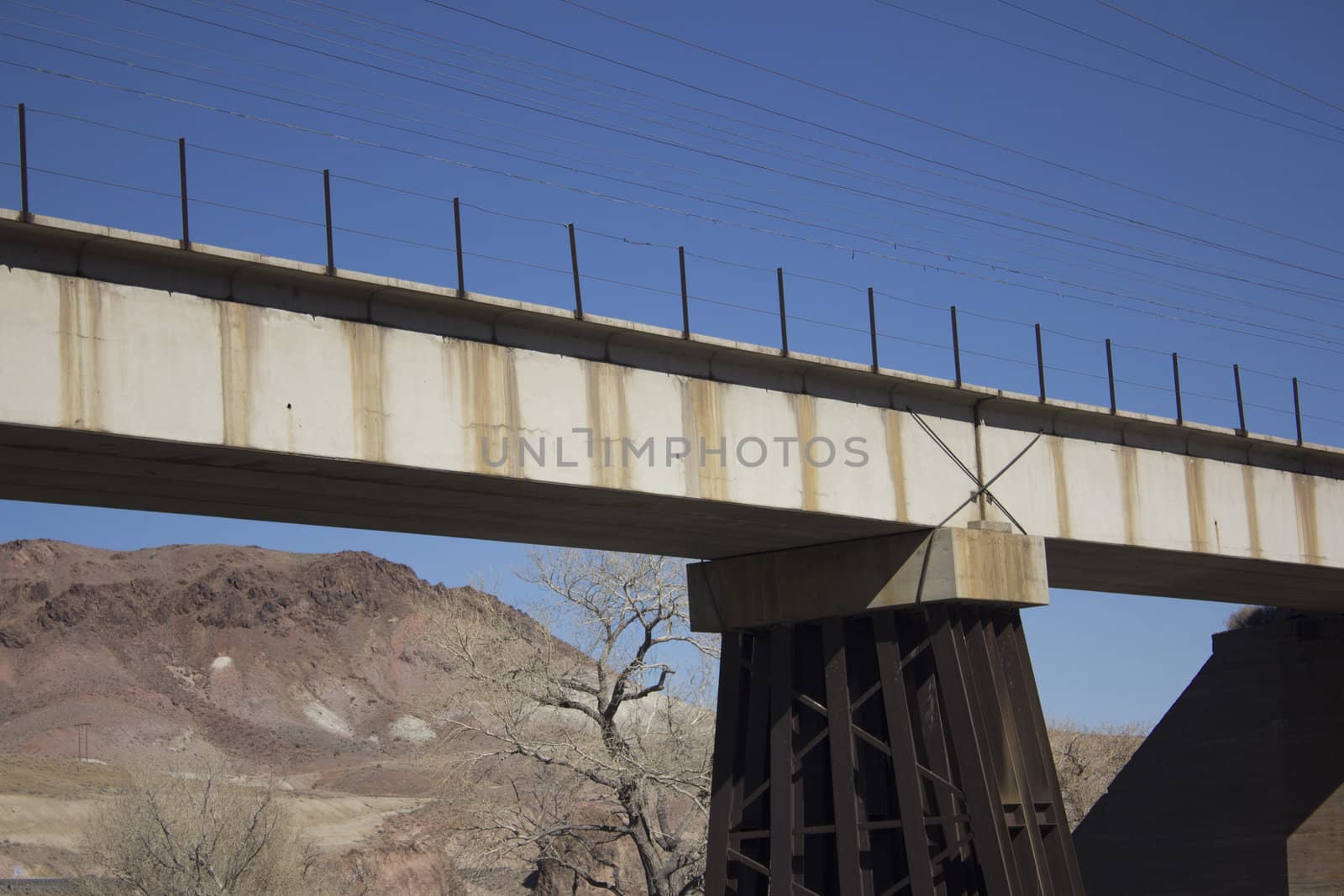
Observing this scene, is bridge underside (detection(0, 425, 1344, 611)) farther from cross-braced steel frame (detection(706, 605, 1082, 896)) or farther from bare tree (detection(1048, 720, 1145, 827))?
bare tree (detection(1048, 720, 1145, 827))

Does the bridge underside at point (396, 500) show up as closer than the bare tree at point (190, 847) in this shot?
Yes

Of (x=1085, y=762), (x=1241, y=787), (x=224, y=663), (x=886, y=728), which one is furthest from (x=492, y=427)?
(x=224, y=663)

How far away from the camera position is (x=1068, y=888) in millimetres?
17641

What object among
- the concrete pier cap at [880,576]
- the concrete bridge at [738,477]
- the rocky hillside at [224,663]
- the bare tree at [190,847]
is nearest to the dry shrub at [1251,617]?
the concrete bridge at [738,477]

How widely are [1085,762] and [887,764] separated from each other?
131 feet

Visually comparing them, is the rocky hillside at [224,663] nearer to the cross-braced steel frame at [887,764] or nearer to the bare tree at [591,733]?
the bare tree at [591,733]

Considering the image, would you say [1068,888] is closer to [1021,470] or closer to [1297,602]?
[1021,470]

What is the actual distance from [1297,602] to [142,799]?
26067 mm

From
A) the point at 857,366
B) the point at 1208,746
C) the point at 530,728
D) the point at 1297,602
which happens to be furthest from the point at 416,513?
the point at 1208,746

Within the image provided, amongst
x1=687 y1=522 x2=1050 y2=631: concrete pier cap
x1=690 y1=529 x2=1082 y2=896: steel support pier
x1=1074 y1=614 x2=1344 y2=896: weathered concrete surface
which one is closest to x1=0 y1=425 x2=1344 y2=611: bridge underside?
x1=687 y1=522 x2=1050 y2=631: concrete pier cap

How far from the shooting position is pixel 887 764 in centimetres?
1756

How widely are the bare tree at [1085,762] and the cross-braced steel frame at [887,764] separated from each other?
30.5 meters

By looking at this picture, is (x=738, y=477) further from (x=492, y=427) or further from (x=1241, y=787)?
(x=1241, y=787)

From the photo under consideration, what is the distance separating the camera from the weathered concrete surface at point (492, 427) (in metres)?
11.8
